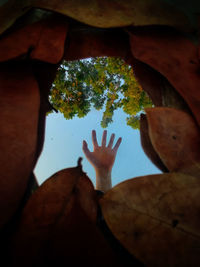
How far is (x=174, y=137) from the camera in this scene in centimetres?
71

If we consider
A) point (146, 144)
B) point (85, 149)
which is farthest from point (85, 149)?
point (146, 144)

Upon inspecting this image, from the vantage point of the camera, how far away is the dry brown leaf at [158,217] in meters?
0.50

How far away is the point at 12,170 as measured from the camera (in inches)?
24.2

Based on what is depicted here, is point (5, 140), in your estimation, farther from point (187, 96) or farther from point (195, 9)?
point (195, 9)

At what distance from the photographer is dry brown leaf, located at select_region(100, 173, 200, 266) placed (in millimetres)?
501

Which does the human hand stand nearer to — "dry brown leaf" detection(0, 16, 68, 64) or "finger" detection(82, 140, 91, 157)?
"finger" detection(82, 140, 91, 157)

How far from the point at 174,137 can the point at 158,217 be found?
0.32m

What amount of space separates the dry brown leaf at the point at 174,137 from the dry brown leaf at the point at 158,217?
0.10m

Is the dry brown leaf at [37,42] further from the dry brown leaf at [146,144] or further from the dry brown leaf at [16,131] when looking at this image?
the dry brown leaf at [146,144]

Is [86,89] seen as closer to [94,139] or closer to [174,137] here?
[94,139]

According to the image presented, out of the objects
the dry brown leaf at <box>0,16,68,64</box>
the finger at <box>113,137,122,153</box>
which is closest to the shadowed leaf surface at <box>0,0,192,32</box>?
the dry brown leaf at <box>0,16,68,64</box>

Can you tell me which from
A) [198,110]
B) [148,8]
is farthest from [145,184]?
[148,8]

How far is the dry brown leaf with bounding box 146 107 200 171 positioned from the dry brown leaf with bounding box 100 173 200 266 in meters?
0.10

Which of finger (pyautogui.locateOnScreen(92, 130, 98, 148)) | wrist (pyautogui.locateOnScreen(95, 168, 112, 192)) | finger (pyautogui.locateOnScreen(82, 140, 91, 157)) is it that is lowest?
wrist (pyautogui.locateOnScreen(95, 168, 112, 192))
